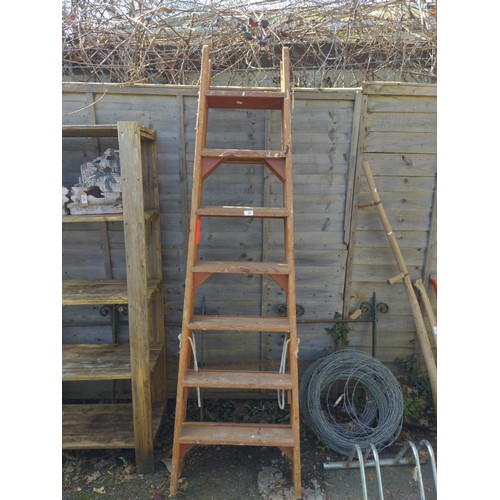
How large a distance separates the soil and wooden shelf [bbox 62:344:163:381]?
68 cm

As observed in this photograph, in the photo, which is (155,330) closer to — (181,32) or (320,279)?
(320,279)

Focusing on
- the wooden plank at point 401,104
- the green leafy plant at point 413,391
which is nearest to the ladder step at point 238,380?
the green leafy plant at point 413,391

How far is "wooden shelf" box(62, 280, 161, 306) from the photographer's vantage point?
2.31m

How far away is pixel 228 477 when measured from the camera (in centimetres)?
246

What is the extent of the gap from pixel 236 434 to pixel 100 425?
1078 mm

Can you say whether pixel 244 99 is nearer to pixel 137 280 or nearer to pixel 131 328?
pixel 137 280

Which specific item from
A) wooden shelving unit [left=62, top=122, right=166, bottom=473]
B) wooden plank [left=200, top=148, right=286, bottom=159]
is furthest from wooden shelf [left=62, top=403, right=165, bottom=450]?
wooden plank [left=200, top=148, right=286, bottom=159]

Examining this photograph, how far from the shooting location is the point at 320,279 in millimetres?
2928

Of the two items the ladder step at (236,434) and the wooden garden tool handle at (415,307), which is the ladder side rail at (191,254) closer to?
the ladder step at (236,434)

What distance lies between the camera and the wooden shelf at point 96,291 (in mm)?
2309

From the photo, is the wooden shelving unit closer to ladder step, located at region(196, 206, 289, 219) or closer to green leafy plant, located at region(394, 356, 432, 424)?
ladder step, located at region(196, 206, 289, 219)

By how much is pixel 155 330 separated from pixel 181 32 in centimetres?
242

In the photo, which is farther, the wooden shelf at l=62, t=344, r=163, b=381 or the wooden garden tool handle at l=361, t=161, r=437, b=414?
the wooden garden tool handle at l=361, t=161, r=437, b=414

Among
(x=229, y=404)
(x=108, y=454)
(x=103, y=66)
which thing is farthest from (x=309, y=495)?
(x=103, y=66)
